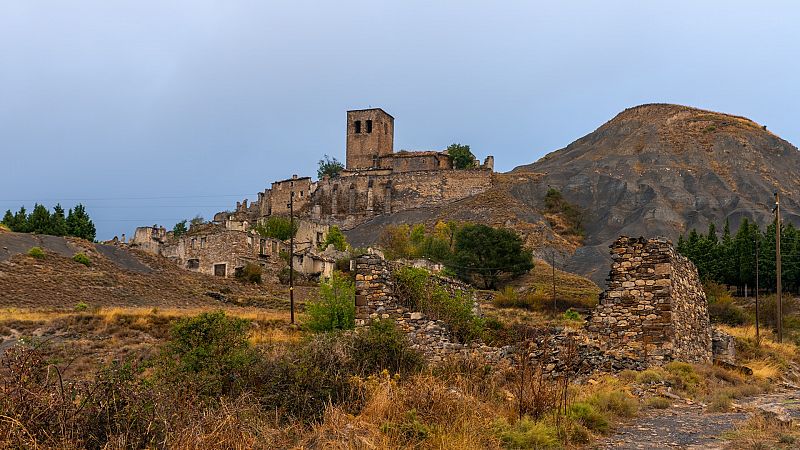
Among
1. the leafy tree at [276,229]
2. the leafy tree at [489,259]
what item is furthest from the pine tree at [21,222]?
the leafy tree at [489,259]

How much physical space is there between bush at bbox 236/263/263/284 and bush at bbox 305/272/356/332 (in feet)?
97.0

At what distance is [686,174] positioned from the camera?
100062 millimetres

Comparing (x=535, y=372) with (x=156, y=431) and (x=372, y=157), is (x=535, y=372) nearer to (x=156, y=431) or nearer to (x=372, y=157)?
(x=156, y=431)

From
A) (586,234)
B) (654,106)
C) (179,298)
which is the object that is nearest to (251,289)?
(179,298)

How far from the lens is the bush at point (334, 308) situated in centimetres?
2058

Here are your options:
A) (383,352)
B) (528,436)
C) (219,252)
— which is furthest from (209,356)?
(219,252)

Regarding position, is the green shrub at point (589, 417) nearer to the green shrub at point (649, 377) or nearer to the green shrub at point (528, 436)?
the green shrub at point (528, 436)

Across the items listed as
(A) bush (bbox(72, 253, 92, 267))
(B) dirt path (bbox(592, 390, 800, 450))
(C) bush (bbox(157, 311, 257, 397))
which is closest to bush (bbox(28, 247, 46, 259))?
(A) bush (bbox(72, 253, 92, 267))

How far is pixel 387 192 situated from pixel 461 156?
17283mm

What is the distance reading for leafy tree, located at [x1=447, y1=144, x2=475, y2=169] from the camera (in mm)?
104688

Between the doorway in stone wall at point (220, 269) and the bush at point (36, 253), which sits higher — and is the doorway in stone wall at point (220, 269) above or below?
below

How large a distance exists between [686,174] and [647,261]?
9234cm

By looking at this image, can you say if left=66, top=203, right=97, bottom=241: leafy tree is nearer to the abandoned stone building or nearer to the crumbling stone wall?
the abandoned stone building

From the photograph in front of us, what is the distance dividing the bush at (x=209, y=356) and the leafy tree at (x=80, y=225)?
64443 millimetres
